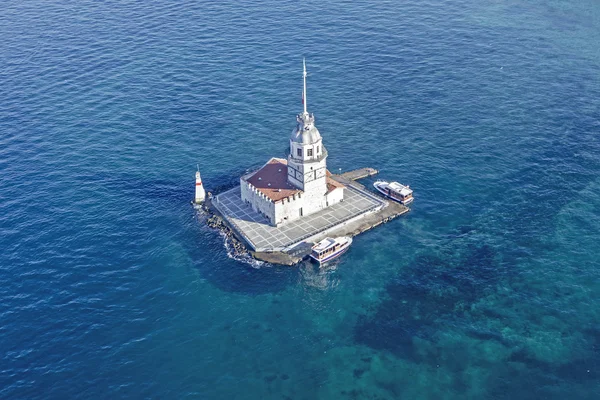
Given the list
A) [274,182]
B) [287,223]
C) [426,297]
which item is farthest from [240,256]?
[426,297]

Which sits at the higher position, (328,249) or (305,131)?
(305,131)

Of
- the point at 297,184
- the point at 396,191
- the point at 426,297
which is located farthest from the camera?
the point at 396,191

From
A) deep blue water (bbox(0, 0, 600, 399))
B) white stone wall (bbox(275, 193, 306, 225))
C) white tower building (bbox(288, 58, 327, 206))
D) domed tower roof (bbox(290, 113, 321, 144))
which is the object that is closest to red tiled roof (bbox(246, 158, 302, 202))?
white stone wall (bbox(275, 193, 306, 225))

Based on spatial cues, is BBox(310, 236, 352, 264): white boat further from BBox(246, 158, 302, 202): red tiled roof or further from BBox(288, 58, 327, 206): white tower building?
BBox(246, 158, 302, 202): red tiled roof

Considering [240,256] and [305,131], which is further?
[305,131]

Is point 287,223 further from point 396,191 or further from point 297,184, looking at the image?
point 396,191

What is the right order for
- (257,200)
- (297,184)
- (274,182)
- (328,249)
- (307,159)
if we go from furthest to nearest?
(274,182)
(257,200)
(297,184)
(307,159)
(328,249)

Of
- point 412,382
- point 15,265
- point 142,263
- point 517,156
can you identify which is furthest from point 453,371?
point 15,265
